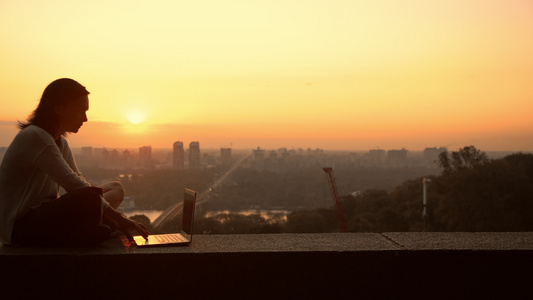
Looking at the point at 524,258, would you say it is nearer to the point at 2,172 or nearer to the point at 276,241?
the point at 276,241

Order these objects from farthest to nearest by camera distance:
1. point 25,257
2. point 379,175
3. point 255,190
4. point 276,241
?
point 379,175
point 255,190
point 276,241
point 25,257

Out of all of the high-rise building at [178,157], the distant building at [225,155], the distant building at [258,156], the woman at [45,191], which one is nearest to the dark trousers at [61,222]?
the woman at [45,191]

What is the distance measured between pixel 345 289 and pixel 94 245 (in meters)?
1.87

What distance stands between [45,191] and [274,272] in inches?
74.1

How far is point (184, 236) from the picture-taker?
392cm

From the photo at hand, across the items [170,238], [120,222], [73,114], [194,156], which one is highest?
[194,156]

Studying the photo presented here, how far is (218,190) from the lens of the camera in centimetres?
6091

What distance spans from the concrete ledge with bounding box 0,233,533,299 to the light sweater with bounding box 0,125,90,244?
0.31m

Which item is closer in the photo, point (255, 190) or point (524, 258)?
point (524, 258)

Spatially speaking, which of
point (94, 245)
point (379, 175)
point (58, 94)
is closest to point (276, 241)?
point (94, 245)

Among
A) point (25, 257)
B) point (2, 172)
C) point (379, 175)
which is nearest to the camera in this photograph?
point (25, 257)

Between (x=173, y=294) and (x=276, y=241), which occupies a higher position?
(x=276, y=241)

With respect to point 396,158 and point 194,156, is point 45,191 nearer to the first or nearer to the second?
point 194,156

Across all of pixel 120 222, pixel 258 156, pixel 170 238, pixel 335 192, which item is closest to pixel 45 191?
pixel 120 222
